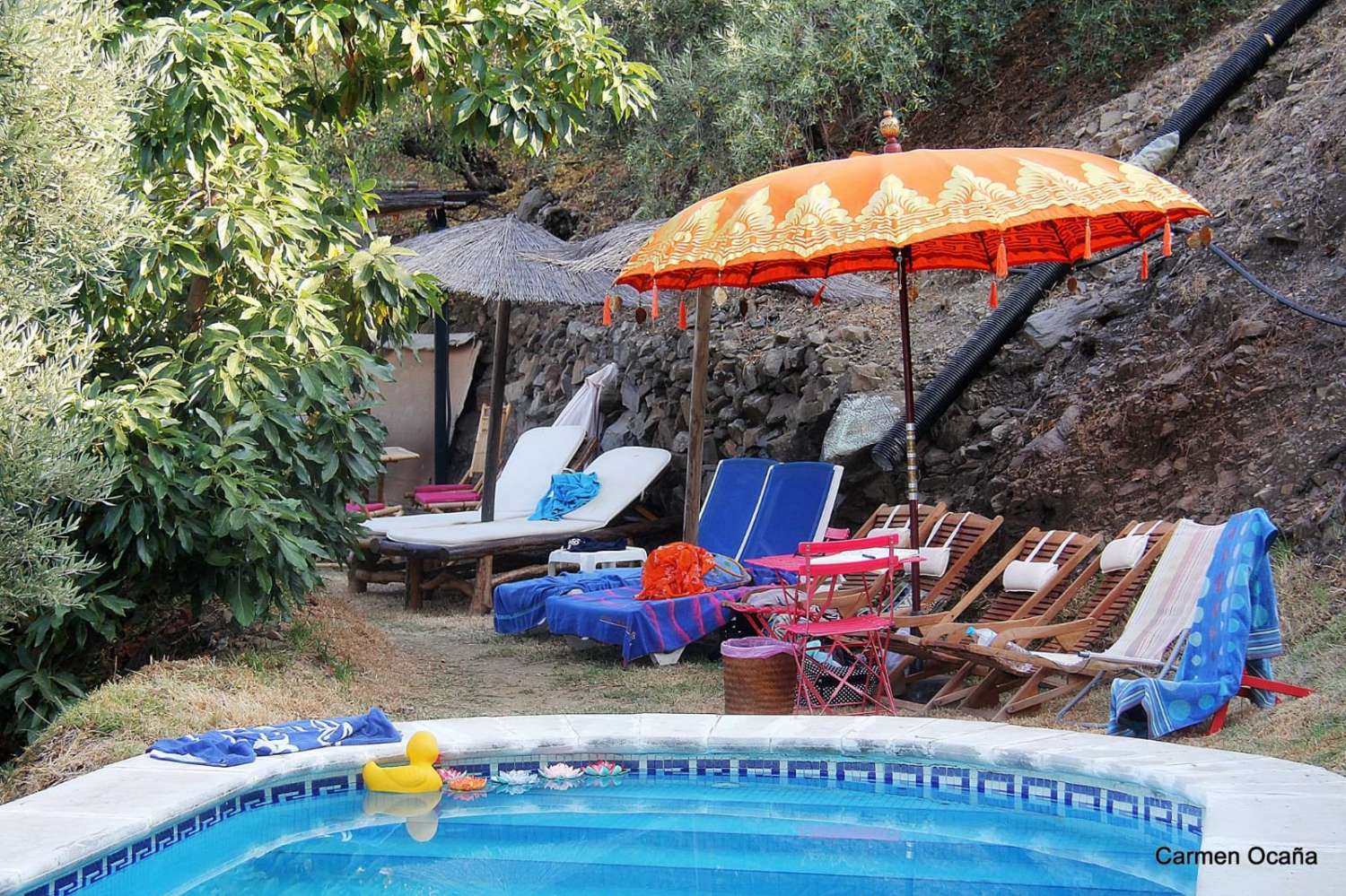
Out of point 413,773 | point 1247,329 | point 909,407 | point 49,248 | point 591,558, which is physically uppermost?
point 49,248

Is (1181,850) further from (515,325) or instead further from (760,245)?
(515,325)

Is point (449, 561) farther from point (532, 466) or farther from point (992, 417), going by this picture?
A: point (992, 417)

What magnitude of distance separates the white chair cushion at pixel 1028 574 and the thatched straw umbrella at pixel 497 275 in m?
3.83

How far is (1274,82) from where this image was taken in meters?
8.29

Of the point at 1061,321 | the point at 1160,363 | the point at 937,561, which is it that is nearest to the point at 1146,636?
the point at 937,561

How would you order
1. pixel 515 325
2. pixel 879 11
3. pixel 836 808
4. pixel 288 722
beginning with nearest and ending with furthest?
pixel 836 808 < pixel 288 722 < pixel 879 11 < pixel 515 325

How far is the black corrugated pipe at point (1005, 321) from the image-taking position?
7930mm

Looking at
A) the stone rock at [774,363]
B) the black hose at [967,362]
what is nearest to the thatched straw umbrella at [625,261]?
the black hose at [967,362]

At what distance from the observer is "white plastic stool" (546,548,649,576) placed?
8.15 meters

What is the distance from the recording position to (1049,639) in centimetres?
574

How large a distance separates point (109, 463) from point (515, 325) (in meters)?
9.10

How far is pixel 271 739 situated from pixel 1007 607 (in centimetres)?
354

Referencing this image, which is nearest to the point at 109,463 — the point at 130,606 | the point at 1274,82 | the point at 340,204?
the point at 130,606

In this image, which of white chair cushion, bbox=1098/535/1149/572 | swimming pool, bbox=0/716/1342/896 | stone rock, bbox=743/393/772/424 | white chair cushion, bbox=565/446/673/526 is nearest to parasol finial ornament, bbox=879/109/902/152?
white chair cushion, bbox=1098/535/1149/572
